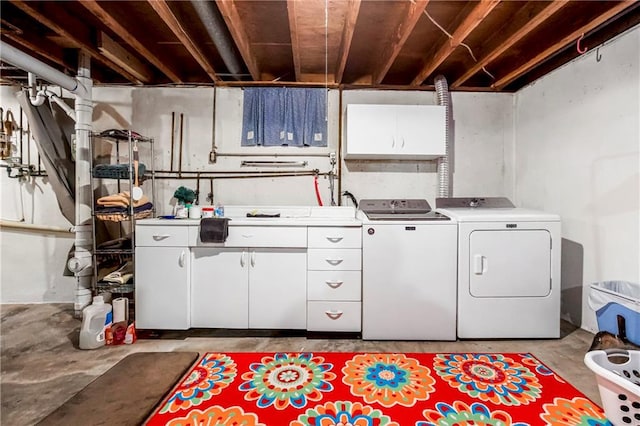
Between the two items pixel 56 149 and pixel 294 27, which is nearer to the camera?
pixel 294 27

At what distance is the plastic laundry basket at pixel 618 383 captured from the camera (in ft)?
4.31

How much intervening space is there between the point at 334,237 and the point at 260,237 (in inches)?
23.8

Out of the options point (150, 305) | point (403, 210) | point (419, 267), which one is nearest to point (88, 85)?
point (150, 305)

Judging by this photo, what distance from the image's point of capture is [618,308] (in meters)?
1.84

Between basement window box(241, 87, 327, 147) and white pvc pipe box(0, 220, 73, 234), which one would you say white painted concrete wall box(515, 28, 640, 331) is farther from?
white pvc pipe box(0, 220, 73, 234)

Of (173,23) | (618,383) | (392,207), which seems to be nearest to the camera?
(618,383)

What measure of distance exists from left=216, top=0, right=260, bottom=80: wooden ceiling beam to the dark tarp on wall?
2.01 meters

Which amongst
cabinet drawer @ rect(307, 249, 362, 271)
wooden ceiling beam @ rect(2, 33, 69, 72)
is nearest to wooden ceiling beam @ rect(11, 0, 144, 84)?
wooden ceiling beam @ rect(2, 33, 69, 72)

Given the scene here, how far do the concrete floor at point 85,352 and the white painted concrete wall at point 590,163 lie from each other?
0.61 m

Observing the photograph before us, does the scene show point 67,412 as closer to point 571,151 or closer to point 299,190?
point 299,190

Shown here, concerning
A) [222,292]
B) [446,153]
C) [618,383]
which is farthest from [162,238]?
[618,383]

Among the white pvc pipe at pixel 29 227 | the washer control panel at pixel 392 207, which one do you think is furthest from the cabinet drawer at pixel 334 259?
the white pvc pipe at pixel 29 227

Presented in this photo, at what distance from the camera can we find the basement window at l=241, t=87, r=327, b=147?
3.12m

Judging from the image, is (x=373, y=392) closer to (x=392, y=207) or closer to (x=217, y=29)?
(x=392, y=207)
